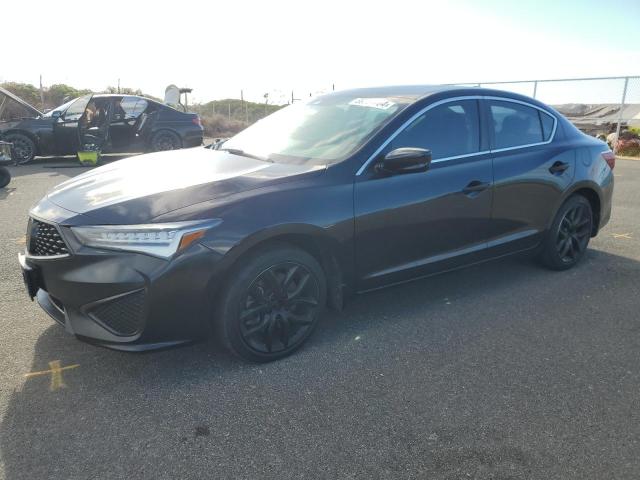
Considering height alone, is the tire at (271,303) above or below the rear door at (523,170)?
below

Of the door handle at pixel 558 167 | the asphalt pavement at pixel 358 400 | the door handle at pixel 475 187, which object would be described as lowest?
the asphalt pavement at pixel 358 400

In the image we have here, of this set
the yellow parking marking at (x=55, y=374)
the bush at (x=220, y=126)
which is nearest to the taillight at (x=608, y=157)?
the yellow parking marking at (x=55, y=374)

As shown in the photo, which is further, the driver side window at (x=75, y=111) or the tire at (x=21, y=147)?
the driver side window at (x=75, y=111)

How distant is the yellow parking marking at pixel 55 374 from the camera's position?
270cm

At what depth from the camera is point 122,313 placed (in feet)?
8.45

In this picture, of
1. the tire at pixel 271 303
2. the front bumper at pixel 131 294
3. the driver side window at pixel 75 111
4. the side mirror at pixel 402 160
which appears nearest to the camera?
the front bumper at pixel 131 294

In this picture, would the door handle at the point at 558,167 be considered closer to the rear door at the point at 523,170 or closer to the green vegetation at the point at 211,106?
the rear door at the point at 523,170

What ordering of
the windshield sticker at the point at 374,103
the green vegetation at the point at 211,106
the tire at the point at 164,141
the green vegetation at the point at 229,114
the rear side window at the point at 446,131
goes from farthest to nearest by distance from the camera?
the green vegetation at the point at 229,114 → the green vegetation at the point at 211,106 → the tire at the point at 164,141 → the windshield sticker at the point at 374,103 → the rear side window at the point at 446,131

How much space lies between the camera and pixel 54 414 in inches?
97.3

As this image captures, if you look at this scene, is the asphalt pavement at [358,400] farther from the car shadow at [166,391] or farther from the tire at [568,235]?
the tire at [568,235]

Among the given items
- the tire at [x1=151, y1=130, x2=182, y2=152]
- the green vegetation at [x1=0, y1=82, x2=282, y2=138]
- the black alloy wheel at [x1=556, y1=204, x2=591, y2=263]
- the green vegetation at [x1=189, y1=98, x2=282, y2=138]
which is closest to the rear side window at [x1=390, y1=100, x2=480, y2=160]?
the black alloy wheel at [x1=556, y1=204, x2=591, y2=263]

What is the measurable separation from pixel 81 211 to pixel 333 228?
137 cm

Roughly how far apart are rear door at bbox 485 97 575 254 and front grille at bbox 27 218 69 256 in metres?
2.92

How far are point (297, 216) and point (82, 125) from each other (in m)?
9.63
